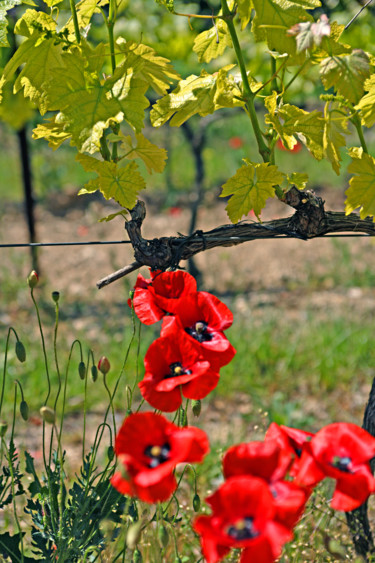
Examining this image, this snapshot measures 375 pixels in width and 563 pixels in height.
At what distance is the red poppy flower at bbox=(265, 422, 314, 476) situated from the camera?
3.08ft

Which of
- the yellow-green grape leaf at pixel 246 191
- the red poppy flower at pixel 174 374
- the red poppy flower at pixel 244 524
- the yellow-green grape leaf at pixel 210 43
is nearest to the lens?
the red poppy flower at pixel 244 524

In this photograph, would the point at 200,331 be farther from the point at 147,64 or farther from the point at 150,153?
the point at 147,64

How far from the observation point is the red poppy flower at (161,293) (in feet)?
3.78

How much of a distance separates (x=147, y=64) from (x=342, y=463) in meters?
0.80

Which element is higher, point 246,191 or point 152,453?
point 246,191

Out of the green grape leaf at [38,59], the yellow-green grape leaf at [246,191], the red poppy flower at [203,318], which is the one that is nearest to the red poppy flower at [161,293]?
the red poppy flower at [203,318]

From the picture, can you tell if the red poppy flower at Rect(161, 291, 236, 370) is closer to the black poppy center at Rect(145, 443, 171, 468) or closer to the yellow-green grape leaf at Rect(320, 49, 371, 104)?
the black poppy center at Rect(145, 443, 171, 468)

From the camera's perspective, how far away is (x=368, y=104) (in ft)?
3.80

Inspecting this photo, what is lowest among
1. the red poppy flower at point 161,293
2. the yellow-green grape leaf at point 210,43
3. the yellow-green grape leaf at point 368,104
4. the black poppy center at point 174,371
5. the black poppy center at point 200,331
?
the black poppy center at point 174,371

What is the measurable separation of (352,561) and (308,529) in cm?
32

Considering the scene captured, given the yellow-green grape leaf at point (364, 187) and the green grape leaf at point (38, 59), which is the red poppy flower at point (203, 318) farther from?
the green grape leaf at point (38, 59)

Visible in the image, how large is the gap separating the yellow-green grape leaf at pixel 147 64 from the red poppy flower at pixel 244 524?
739 mm

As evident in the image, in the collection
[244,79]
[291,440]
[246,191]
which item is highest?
[244,79]

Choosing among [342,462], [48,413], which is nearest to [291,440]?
[342,462]
